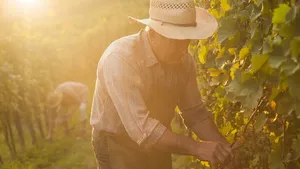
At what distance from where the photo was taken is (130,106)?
2945mm

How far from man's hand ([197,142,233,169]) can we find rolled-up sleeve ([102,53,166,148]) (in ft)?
0.93

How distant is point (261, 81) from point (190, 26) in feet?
2.68

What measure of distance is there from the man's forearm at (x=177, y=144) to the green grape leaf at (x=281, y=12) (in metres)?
1.19

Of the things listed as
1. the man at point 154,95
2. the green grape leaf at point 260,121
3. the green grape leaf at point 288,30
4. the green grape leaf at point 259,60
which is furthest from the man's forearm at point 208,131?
the green grape leaf at point 288,30

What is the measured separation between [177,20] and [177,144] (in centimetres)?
80

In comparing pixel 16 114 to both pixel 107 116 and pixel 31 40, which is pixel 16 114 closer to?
pixel 31 40

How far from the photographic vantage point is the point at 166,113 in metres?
3.67

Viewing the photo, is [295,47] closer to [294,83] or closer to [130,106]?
[294,83]

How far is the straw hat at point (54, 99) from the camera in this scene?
12.0 m

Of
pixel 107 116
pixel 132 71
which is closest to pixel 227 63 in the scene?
pixel 132 71

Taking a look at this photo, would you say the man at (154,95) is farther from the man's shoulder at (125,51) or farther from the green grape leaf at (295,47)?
the green grape leaf at (295,47)

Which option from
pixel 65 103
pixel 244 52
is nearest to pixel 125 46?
pixel 244 52

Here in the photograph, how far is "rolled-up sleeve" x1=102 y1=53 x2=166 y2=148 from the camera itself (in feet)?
9.69

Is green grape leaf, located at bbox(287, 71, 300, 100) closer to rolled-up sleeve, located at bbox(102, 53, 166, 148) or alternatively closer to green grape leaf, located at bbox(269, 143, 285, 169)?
green grape leaf, located at bbox(269, 143, 285, 169)
